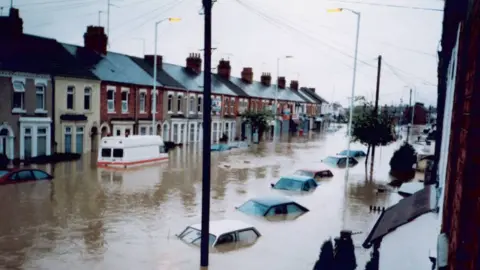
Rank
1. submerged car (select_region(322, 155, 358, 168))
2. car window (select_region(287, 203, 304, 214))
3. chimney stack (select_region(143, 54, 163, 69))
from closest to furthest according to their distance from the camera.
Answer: car window (select_region(287, 203, 304, 214)) → submerged car (select_region(322, 155, 358, 168)) → chimney stack (select_region(143, 54, 163, 69))

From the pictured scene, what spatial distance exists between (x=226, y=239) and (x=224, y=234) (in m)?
0.20

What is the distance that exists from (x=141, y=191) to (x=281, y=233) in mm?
9230

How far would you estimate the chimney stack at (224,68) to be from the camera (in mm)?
60759

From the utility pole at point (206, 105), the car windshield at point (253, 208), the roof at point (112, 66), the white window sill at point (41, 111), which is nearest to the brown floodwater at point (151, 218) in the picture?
the car windshield at point (253, 208)

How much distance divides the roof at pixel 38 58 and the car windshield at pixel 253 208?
743 inches

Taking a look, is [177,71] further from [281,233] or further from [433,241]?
[433,241]

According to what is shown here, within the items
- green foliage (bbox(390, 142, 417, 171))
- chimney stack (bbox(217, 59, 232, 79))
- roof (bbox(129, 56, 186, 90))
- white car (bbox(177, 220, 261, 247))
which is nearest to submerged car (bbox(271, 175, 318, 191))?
white car (bbox(177, 220, 261, 247))

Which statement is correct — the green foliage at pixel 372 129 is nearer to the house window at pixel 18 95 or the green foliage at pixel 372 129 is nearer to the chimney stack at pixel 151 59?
the chimney stack at pixel 151 59

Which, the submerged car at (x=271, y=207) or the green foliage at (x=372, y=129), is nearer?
the submerged car at (x=271, y=207)

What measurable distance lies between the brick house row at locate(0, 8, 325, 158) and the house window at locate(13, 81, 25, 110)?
0.07 metres

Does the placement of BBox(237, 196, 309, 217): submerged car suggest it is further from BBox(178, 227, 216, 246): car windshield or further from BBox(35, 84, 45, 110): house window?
BBox(35, 84, 45, 110): house window

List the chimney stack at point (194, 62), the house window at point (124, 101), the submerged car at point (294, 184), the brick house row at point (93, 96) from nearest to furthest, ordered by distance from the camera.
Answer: the submerged car at point (294, 184)
the brick house row at point (93, 96)
the house window at point (124, 101)
the chimney stack at point (194, 62)

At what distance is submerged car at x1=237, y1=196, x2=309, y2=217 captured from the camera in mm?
18391

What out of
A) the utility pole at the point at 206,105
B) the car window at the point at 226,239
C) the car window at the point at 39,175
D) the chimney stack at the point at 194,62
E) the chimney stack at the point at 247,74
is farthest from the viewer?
the chimney stack at the point at 247,74
